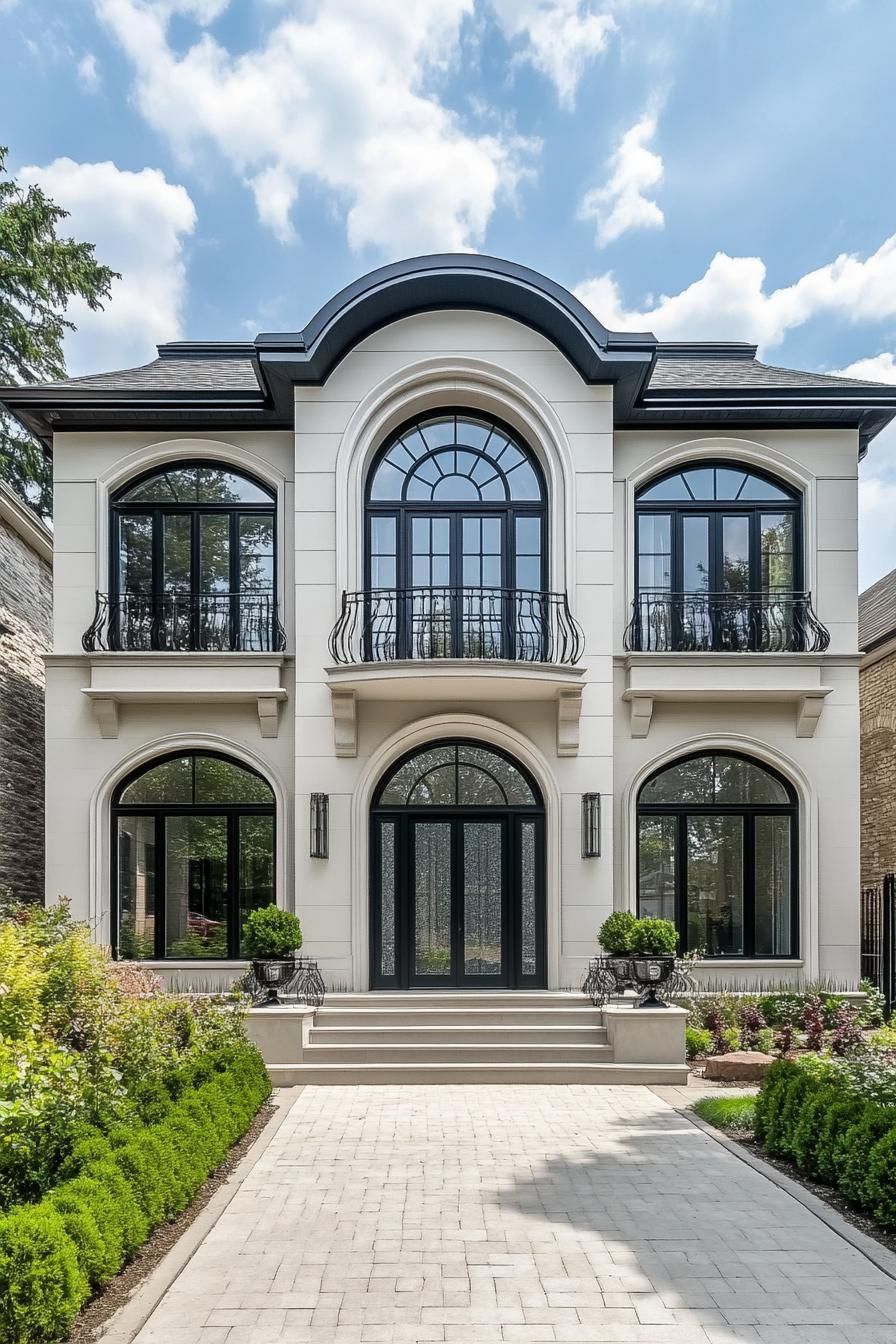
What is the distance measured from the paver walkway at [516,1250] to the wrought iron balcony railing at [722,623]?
6.31 meters

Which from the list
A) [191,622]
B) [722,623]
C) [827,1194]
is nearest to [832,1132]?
Result: [827,1194]

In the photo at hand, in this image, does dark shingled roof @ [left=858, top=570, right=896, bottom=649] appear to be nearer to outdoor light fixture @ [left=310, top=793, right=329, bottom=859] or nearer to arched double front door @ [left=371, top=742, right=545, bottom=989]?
arched double front door @ [left=371, top=742, right=545, bottom=989]

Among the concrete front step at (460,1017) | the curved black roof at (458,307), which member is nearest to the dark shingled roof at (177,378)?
the curved black roof at (458,307)

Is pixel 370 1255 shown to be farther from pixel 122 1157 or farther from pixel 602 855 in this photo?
pixel 602 855

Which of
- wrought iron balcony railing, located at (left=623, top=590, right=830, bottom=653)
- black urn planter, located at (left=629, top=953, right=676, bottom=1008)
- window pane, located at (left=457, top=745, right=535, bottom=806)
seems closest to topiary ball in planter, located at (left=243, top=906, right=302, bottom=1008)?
window pane, located at (left=457, top=745, right=535, bottom=806)

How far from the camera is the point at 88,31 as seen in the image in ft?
41.1

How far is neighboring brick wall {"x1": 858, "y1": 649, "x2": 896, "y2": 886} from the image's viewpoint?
15664 mm

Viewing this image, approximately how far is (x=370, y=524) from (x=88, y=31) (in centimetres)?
673

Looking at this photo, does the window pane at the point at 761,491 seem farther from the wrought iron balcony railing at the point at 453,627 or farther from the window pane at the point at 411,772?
the window pane at the point at 411,772

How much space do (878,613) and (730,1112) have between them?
38.6 feet

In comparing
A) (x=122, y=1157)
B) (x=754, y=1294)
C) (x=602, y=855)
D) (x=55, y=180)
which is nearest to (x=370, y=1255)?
(x=122, y=1157)

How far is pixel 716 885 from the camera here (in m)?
13.4

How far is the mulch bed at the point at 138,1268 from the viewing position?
16.2ft

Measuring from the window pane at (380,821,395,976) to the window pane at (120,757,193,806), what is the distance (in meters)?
2.62
